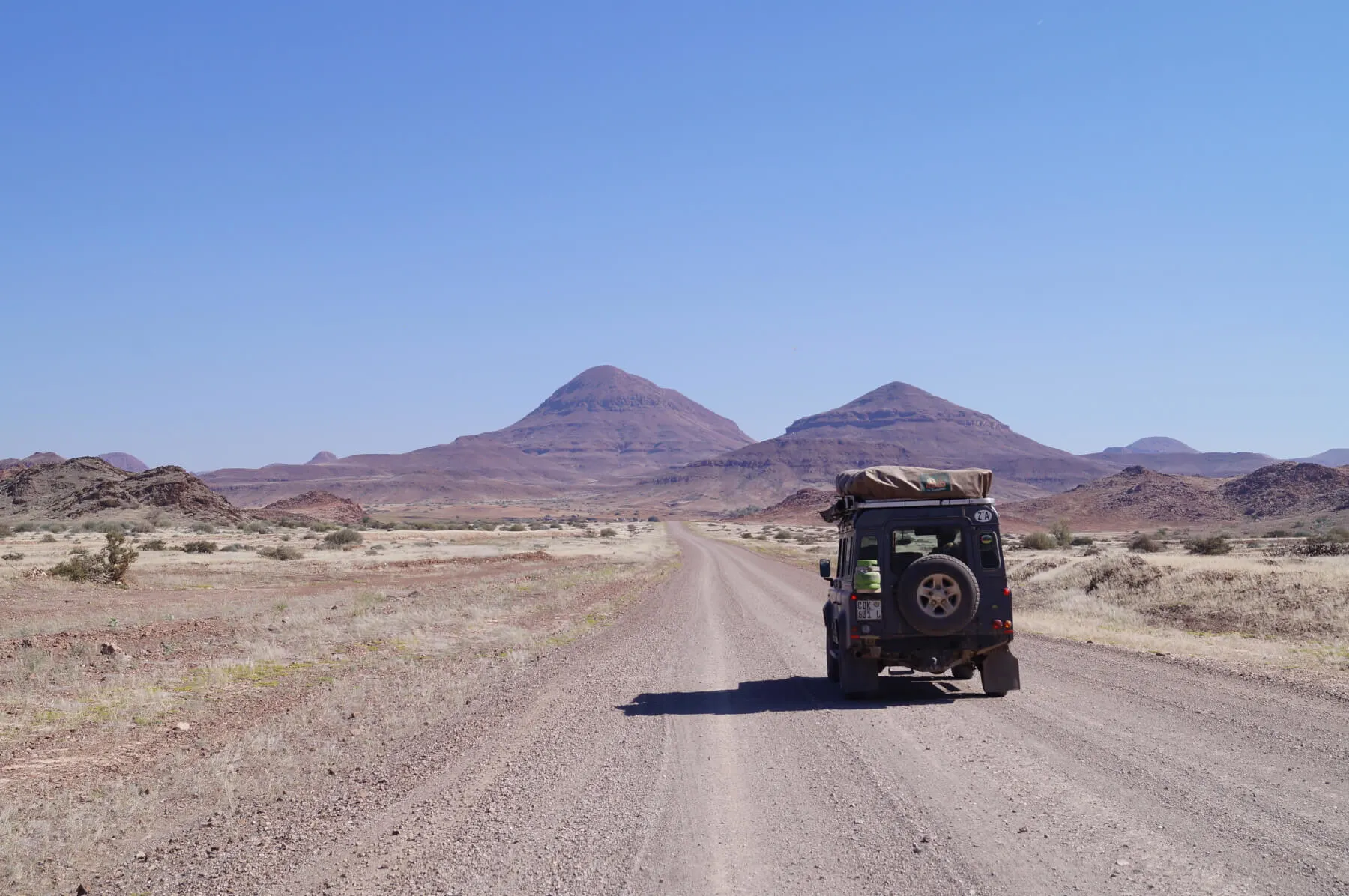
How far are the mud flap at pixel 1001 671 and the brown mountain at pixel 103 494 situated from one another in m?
80.6

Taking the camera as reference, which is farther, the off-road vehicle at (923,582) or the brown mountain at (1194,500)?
the brown mountain at (1194,500)

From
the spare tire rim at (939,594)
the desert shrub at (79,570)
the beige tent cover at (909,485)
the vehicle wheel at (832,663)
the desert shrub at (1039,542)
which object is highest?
the beige tent cover at (909,485)

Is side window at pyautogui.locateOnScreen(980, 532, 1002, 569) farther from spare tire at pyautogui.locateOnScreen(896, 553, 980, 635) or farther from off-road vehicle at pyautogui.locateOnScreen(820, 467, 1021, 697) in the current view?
spare tire at pyautogui.locateOnScreen(896, 553, 980, 635)

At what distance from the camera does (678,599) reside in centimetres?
2920

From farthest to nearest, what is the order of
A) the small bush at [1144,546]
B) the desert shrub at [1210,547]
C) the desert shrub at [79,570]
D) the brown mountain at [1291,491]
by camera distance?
the brown mountain at [1291,491] < the small bush at [1144,546] < the desert shrub at [1210,547] < the desert shrub at [79,570]

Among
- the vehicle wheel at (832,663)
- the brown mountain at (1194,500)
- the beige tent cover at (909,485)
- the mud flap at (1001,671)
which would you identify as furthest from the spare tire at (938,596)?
the brown mountain at (1194,500)

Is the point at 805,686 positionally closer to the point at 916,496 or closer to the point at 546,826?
the point at 916,496

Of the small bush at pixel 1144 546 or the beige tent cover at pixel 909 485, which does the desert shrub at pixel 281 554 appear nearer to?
the small bush at pixel 1144 546

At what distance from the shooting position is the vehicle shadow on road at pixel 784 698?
11.5 meters

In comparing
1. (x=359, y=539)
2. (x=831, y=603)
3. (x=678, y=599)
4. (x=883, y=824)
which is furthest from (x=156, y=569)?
(x=883, y=824)

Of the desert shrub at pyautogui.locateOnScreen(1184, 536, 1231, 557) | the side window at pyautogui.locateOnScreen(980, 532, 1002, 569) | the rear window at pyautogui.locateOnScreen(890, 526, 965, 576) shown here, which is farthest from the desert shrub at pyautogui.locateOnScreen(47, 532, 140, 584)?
the desert shrub at pyautogui.locateOnScreen(1184, 536, 1231, 557)

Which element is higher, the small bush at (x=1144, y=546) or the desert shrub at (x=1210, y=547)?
the desert shrub at (x=1210, y=547)

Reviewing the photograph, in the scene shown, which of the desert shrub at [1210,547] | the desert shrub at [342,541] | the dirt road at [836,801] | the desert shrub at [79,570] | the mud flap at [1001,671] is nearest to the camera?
the dirt road at [836,801]

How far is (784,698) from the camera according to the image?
12.3 metres
